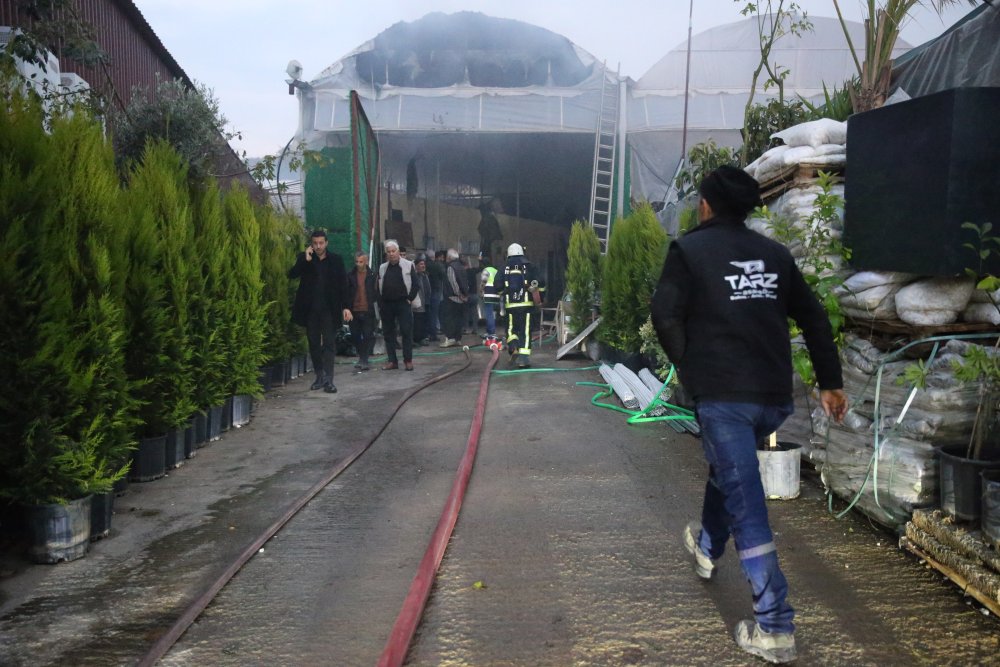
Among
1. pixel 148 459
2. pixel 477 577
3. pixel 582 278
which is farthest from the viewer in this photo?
pixel 582 278

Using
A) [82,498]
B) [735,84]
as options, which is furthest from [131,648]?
[735,84]

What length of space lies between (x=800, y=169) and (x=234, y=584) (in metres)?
4.34

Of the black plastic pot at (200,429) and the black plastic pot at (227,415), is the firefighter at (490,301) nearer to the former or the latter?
the black plastic pot at (227,415)

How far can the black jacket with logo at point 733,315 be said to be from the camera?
289 cm

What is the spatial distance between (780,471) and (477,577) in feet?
7.32

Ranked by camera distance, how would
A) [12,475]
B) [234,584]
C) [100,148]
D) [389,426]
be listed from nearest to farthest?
[234,584]
[12,475]
[100,148]
[389,426]

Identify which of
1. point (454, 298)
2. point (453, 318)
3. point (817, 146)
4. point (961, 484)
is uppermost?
point (817, 146)

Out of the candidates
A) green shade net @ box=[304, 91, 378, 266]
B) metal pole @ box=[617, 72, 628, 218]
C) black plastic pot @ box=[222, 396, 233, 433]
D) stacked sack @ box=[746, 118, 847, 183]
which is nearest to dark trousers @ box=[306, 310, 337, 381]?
black plastic pot @ box=[222, 396, 233, 433]

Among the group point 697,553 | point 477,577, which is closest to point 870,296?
point 697,553

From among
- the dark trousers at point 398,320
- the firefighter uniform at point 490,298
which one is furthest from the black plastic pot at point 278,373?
the firefighter uniform at point 490,298

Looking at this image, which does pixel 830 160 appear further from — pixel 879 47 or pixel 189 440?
pixel 189 440

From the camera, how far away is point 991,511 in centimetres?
320

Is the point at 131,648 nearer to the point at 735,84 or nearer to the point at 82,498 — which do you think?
the point at 82,498

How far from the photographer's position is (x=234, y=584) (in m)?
3.66
